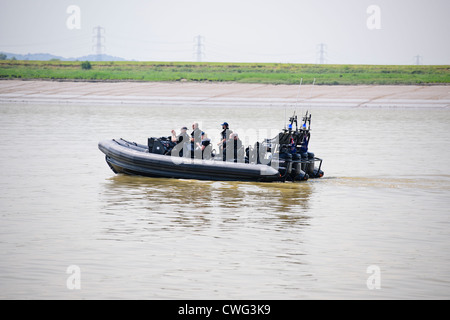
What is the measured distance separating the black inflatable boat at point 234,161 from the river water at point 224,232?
0.86 ft

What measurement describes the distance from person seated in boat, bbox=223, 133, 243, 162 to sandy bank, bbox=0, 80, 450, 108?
29.0m

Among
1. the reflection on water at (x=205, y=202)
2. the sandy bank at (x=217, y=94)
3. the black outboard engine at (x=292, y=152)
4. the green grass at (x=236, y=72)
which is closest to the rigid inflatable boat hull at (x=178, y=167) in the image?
the reflection on water at (x=205, y=202)

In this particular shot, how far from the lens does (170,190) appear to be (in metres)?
14.5

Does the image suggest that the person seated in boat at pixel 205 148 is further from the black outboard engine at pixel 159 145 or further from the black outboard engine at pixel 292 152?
the black outboard engine at pixel 292 152

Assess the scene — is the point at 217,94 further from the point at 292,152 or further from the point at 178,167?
the point at 292,152

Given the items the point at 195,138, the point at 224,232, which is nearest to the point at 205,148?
the point at 195,138

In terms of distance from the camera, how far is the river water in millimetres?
8289

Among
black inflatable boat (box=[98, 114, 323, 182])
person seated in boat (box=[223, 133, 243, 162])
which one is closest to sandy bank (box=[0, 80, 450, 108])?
black inflatable boat (box=[98, 114, 323, 182])

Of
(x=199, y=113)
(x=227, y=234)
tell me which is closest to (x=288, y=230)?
(x=227, y=234)

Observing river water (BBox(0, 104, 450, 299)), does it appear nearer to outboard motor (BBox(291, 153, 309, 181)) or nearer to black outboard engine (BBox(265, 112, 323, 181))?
outboard motor (BBox(291, 153, 309, 181))

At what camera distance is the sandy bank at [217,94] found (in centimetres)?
4528

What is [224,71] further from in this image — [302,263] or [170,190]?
[302,263]

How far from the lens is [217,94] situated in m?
48.4

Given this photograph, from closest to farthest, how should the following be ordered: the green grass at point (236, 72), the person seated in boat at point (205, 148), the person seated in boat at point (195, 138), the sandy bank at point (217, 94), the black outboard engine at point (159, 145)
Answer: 1. the person seated in boat at point (205, 148)
2. the person seated in boat at point (195, 138)
3. the black outboard engine at point (159, 145)
4. the sandy bank at point (217, 94)
5. the green grass at point (236, 72)
